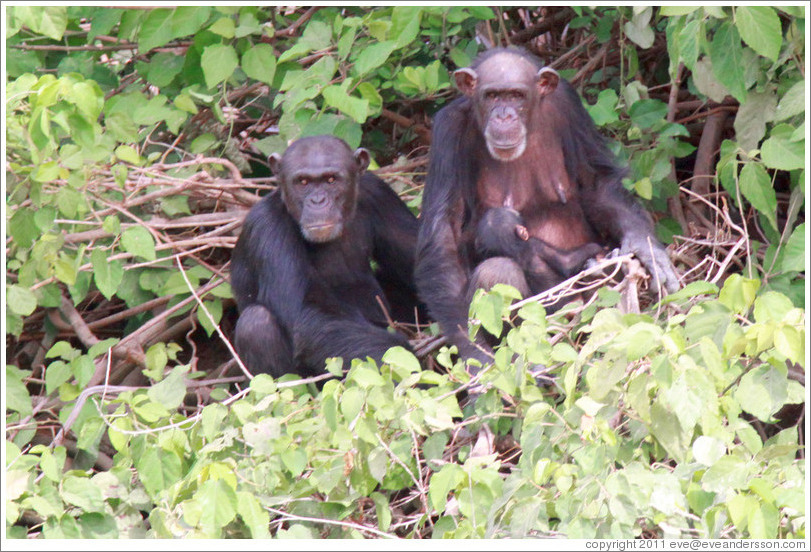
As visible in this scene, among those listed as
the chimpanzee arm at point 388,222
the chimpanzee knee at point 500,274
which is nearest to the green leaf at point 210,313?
the chimpanzee arm at point 388,222

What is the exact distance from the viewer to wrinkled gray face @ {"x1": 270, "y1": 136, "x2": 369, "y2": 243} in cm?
617

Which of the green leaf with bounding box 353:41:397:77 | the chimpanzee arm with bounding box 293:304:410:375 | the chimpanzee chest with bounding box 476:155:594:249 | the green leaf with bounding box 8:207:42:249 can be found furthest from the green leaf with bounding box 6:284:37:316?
the chimpanzee chest with bounding box 476:155:594:249

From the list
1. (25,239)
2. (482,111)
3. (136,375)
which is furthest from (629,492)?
(136,375)

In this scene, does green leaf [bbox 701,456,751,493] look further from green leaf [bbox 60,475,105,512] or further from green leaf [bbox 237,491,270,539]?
green leaf [bbox 60,475,105,512]

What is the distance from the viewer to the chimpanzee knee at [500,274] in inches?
206

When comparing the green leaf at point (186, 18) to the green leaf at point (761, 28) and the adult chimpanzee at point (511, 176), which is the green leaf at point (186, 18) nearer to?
the adult chimpanzee at point (511, 176)

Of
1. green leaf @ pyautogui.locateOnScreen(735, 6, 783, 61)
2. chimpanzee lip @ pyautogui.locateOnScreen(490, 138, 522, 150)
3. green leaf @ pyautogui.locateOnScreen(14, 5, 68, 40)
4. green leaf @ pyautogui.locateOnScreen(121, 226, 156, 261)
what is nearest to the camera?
green leaf @ pyautogui.locateOnScreen(735, 6, 783, 61)

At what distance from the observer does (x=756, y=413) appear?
3.74 m

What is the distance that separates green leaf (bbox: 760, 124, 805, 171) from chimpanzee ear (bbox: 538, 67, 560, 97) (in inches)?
50.4

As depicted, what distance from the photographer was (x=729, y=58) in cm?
504

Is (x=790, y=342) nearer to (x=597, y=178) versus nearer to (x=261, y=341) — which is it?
(x=597, y=178)

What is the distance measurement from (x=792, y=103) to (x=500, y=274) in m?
1.49

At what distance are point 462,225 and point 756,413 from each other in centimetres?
241

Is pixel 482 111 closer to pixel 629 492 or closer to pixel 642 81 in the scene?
pixel 642 81
